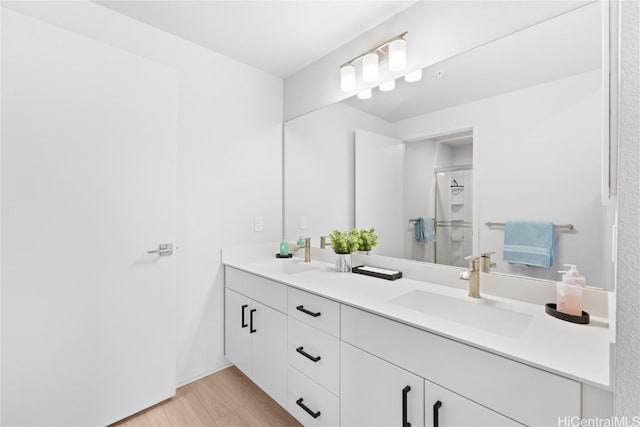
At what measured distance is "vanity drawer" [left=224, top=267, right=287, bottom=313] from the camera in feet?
5.26

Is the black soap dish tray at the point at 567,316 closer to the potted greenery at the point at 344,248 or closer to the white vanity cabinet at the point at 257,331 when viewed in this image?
the potted greenery at the point at 344,248

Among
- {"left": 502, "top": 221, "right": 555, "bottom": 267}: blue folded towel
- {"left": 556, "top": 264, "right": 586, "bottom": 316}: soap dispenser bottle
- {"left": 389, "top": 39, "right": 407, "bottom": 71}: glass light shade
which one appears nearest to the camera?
{"left": 556, "top": 264, "right": 586, "bottom": 316}: soap dispenser bottle

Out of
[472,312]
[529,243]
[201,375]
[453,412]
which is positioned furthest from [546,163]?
[201,375]

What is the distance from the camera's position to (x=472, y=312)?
1226 millimetres

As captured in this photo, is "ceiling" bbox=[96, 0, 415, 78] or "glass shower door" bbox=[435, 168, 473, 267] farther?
"ceiling" bbox=[96, 0, 415, 78]

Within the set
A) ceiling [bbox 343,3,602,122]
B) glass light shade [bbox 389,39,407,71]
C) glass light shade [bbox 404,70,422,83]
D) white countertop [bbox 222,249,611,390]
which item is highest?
glass light shade [bbox 389,39,407,71]

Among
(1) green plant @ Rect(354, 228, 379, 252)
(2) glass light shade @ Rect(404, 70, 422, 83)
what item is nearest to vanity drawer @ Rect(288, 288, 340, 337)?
(1) green plant @ Rect(354, 228, 379, 252)

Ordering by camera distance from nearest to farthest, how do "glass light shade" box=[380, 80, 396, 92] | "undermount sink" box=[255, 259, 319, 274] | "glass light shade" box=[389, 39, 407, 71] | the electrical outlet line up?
"glass light shade" box=[389, 39, 407, 71] < "glass light shade" box=[380, 80, 396, 92] < "undermount sink" box=[255, 259, 319, 274] < the electrical outlet

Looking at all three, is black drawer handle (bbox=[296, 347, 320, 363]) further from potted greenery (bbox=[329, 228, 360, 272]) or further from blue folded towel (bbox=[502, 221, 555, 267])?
blue folded towel (bbox=[502, 221, 555, 267])

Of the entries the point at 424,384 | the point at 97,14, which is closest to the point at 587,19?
the point at 424,384

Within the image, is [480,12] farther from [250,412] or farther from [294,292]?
[250,412]

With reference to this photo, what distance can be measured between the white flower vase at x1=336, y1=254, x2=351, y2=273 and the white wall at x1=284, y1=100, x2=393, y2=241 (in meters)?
0.29

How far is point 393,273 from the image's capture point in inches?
65.8

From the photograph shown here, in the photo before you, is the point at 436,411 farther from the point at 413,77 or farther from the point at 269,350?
the point at 413,77
